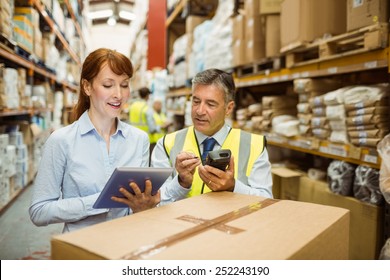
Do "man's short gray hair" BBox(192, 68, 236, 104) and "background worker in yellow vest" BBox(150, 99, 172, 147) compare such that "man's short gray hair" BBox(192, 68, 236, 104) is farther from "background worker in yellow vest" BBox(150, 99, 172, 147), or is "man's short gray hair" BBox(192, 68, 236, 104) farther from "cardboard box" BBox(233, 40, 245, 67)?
"background worker in yellow vest" BBox(150, 99, 172, 147)

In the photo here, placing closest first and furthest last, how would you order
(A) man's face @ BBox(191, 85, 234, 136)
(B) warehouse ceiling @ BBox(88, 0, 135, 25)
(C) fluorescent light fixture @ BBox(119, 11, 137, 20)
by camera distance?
(A) man's face @ BBox(191, 85, 234, 136) < (B) warehouse ceiling @ BBox(88, 0, 135, 25) < (C) fluorescent light fixture @ BBox(119, 11, 137, 20)

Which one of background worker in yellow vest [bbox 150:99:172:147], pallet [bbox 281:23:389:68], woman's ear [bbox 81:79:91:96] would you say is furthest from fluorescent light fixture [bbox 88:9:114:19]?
woman's ear [bbox 81:79:91:96]

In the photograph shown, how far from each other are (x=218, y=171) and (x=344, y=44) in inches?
72.7

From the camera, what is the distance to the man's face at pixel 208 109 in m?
2.13

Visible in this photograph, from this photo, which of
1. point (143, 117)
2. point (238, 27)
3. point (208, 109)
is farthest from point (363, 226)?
point (143, 117)

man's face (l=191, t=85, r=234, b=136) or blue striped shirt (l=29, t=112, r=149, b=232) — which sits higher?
man's face (l=191, t=85, r=234, b=136)

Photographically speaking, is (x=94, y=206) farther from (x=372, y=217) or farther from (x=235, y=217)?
(x=372, y=217)

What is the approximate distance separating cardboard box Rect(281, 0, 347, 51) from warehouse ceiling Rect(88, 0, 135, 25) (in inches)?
759

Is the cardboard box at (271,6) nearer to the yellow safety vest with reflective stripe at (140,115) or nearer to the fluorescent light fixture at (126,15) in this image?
the yellow safety vest with reflective stripe at (140,115)

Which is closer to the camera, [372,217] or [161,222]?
[161,222]

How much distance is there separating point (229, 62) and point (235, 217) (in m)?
3.36

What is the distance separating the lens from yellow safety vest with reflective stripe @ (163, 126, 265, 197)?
202 centimetres
